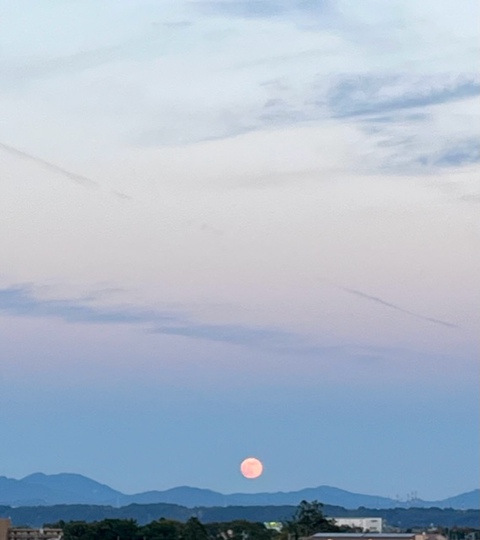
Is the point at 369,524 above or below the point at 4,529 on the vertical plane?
above

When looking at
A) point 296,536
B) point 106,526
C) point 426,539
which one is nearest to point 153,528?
point 106,526

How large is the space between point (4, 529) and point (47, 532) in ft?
185

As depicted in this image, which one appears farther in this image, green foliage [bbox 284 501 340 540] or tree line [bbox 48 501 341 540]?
green foliage [bbox 284 501 340 540]

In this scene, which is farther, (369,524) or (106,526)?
(369,524)

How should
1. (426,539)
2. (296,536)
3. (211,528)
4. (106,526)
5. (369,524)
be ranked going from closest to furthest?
(426,539)
(106,526)
(296,536)
(211,528)
(369,524)

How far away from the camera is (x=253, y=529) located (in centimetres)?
14762

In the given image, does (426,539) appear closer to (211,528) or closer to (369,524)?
(211,528)

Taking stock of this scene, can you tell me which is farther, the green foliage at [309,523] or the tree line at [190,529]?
the green foliage at [309,523]

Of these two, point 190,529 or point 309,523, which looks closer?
point 190,529

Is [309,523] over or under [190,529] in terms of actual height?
over

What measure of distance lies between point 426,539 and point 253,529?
49321 mm

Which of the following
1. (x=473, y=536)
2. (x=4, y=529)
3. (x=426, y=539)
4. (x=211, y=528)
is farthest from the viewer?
(x=473, y=536)

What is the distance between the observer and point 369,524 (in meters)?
190

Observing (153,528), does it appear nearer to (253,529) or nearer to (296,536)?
(296,536)
